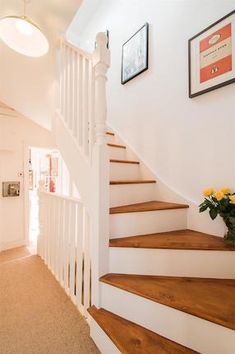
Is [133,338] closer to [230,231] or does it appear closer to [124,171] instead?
[230,231]

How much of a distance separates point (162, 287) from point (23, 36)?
2.29 m

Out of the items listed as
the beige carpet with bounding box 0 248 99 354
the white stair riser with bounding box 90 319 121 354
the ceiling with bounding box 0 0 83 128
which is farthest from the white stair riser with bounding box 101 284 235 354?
the ceiling with bounding box 0 0 83 128

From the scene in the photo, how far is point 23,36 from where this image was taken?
1.78m

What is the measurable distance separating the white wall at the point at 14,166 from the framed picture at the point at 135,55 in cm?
206

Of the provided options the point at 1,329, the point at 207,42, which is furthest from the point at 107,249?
the point at 207,42

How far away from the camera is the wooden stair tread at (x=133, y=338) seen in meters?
0.98

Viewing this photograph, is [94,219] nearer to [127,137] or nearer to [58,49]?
[127,137]

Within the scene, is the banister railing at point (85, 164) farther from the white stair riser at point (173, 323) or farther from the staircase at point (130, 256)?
the white stair riser at point (173, 323)

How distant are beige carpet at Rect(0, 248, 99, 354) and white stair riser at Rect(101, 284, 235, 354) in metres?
0.42

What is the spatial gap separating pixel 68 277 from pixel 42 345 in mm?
686

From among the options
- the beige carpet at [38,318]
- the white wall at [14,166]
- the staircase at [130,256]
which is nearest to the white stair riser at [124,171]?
the staircase at [130,256]

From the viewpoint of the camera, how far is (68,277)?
204 centimetres

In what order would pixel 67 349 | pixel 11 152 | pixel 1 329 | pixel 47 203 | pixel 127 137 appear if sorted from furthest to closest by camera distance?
pixel 11 152 → pixel 47 203 → pixel 127 137 → pixel 1 329 → pixel 67 349

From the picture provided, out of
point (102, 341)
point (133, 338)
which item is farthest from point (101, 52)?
point (102, 341)
